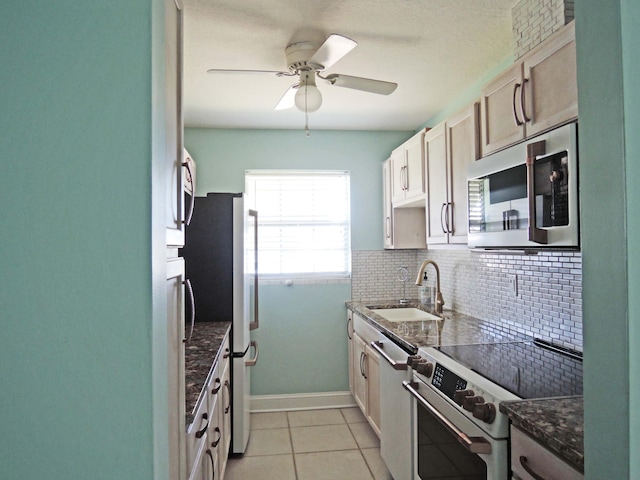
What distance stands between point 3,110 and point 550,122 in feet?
5.59

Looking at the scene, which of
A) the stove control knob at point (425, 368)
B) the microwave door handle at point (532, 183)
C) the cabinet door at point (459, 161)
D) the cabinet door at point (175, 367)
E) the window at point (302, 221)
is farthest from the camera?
the window at point (302, 221)

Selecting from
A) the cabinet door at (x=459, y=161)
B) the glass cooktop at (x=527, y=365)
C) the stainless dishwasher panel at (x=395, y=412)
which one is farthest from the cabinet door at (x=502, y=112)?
the stainless dishwasher panel at (x=395, y=412)

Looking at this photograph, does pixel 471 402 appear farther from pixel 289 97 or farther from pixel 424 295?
pixel 424 295

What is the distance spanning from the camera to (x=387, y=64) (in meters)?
2.72

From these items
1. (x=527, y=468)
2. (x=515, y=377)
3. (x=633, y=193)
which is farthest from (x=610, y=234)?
(x=515, y=377)

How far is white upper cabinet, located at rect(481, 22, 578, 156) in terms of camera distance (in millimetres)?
1612

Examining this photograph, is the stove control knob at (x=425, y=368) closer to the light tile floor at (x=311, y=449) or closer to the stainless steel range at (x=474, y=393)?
the stainless steel range at (x=474, y=393)

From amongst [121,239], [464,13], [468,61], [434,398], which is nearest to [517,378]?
[434,398]

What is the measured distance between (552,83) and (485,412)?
4.02 ft

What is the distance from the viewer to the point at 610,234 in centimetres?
78

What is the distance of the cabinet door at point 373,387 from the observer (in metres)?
3.13

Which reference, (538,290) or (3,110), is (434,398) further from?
(3,110)

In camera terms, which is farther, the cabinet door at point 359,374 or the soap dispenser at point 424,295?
the soap dispenser at point 424,295

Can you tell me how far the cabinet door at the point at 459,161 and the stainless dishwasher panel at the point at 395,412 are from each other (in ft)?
2.59
